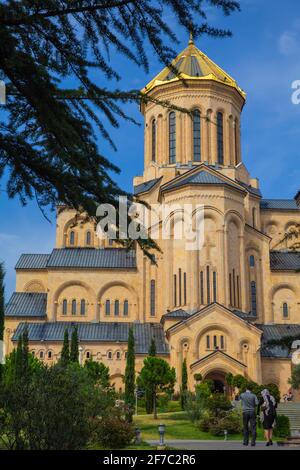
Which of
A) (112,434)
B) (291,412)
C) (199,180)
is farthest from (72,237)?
(112,434)

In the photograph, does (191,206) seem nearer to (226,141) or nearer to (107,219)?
(226,141)

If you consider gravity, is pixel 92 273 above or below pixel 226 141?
below

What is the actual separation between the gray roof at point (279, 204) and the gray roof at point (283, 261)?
481cm

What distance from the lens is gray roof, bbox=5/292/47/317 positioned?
41.1m

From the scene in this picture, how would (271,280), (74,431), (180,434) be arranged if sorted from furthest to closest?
(271,280) → (180,434) → (74,431)

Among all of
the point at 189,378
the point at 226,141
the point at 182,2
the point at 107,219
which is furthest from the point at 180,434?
the point at 226,141

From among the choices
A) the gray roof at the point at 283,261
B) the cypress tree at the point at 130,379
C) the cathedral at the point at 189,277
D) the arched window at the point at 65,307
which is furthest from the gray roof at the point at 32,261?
the gray roof at the point at 283,261

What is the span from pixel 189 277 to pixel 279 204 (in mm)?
14541

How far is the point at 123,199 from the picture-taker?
278 inches

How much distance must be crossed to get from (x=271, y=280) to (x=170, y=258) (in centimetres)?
780

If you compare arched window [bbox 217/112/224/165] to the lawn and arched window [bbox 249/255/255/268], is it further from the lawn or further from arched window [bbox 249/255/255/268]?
the lawn

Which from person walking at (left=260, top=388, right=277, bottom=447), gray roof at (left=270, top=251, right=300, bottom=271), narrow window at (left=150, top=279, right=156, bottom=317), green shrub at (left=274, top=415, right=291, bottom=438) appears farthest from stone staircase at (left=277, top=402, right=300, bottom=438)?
gray roof at (left=270, top=251, right=300, bottom=271)

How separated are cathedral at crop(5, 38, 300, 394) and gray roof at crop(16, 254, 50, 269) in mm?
81

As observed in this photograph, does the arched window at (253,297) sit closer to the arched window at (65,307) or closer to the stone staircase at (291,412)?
the stone staircase at (291,412)
